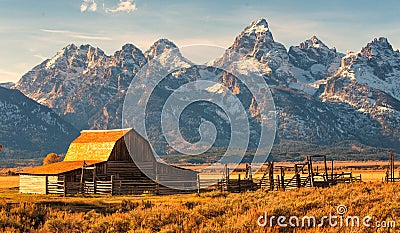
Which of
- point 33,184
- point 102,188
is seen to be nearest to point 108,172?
point 102,188

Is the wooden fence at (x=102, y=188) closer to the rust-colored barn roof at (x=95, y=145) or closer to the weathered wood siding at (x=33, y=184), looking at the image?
the weathered wood siding at (x=33, y=184)

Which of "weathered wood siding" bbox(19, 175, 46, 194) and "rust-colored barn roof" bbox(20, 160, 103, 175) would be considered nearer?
"weathered wood siding" bbox(19, 175, 46, 194)

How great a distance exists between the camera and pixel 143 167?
52375 mm

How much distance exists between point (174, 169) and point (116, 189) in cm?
1112

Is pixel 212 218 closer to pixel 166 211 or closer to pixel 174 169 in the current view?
pixel 166 211

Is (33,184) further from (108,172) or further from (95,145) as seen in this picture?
(95,145)

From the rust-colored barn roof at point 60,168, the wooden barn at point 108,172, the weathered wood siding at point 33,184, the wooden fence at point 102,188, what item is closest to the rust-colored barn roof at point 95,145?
the wooden barn at point 108,172

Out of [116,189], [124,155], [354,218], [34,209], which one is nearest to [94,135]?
[124,155]

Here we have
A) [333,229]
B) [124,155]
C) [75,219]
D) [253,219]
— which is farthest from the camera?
[124,155]

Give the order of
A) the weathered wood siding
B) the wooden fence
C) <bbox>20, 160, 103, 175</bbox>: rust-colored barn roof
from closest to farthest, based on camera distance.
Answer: the wooden fence
the weathered wood siding
<bbox>20, 160, 103, 175</bbox>: rust-colored barn roof

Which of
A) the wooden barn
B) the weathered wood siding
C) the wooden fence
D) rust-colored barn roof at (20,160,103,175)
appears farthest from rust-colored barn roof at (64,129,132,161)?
the weathered wood siding

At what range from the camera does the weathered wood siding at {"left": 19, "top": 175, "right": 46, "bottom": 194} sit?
47.4 meters

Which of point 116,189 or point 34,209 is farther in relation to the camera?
point 116,189

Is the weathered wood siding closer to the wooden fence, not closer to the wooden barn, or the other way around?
the wooden barn
